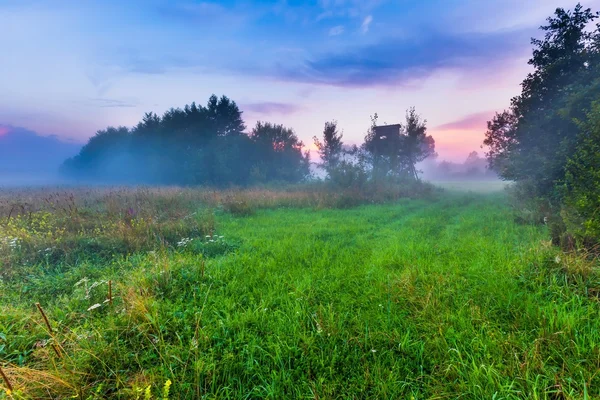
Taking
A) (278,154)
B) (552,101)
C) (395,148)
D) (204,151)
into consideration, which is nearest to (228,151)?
(204,151)

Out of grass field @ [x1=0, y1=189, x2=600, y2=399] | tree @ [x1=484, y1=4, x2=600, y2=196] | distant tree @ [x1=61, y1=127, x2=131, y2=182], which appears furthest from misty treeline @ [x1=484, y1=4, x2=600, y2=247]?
distant tree @ [x1=61, y1=127, x2=131, y2=182]

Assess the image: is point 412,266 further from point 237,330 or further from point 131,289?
point 131,289

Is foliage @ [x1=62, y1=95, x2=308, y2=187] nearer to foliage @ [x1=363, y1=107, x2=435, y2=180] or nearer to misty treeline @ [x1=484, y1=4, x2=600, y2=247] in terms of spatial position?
foliage @ [x1=363, y1=107, x2=435, y2=180]

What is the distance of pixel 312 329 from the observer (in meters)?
2.53

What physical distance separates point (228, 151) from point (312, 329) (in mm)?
28179

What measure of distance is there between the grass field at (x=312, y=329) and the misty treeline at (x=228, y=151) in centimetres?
1928

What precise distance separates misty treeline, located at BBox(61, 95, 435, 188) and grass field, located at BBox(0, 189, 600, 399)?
759 inches

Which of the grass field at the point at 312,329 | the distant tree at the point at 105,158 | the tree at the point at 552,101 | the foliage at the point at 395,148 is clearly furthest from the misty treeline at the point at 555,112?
the distant tree at the point at 105,158

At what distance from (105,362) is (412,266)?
402 cm

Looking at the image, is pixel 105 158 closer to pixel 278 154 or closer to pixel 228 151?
pixel 228 151

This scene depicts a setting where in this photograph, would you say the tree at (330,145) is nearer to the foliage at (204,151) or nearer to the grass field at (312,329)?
the foliage at (204,151)

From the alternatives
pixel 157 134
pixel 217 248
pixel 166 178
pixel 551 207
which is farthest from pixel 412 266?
pixel 157 134

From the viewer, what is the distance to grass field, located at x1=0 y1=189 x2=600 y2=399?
1.87 metres

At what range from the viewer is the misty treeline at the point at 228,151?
24297 millimetres
